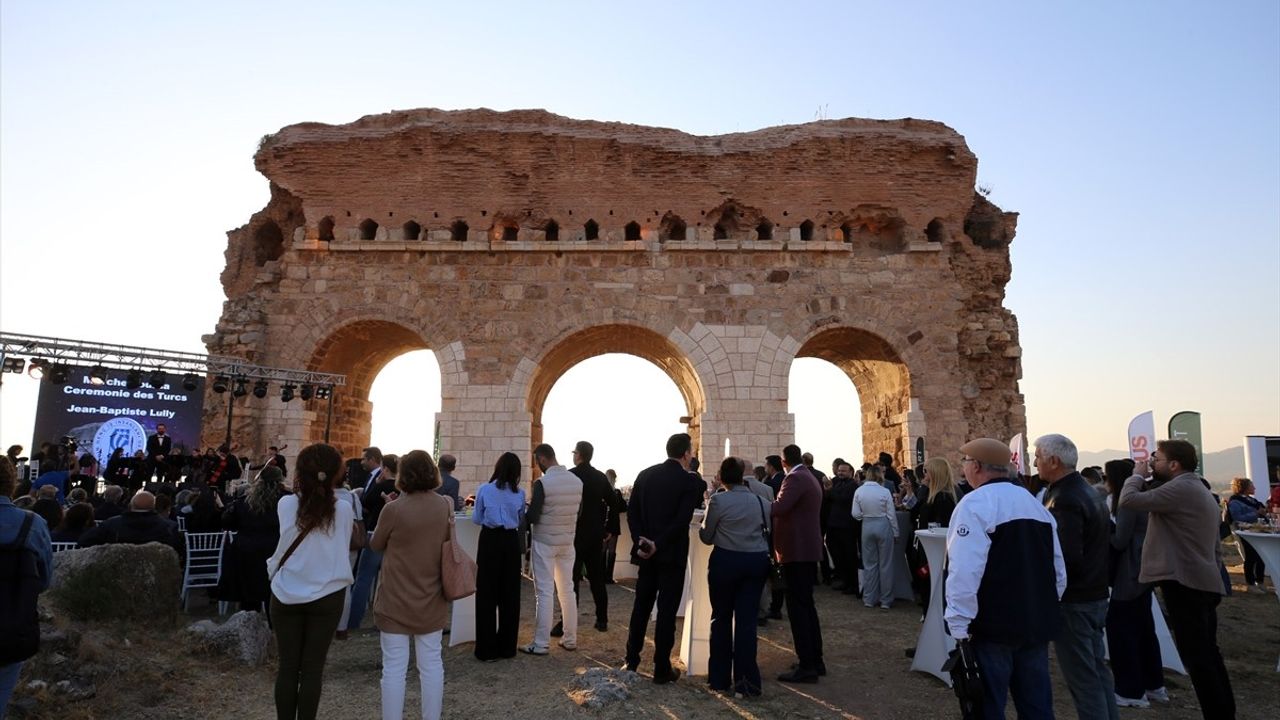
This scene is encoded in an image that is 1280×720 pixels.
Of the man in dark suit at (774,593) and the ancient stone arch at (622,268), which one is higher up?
the ancient stone arch at (622,268)

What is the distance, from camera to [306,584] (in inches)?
154

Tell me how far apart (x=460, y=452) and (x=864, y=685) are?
967 cm

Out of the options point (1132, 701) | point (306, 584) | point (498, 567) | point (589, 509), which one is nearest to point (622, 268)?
point (589, 509)

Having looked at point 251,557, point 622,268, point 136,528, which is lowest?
point 251,557

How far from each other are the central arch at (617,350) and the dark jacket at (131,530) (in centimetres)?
751

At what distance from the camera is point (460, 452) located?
1400 centimetres

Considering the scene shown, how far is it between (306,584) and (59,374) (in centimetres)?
1109

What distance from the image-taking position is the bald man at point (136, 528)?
696 cm

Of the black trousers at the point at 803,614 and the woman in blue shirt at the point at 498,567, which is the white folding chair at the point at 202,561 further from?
the black trousers at the point at 803,614

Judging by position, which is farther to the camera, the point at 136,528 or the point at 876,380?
the point at 876,380

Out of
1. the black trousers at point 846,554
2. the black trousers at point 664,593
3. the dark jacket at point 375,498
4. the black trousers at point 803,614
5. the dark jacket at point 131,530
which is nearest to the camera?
the black trousers at point 664,593

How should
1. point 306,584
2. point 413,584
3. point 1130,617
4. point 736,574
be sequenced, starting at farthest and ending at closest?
1. point 1130,617
2. point 736,574
3. point 413,584
4. point 306,584

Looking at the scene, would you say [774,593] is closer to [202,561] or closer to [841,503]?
[841,503]

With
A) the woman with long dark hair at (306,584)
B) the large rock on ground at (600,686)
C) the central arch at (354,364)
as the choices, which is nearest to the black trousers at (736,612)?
the large rock on ground at (600,686)
